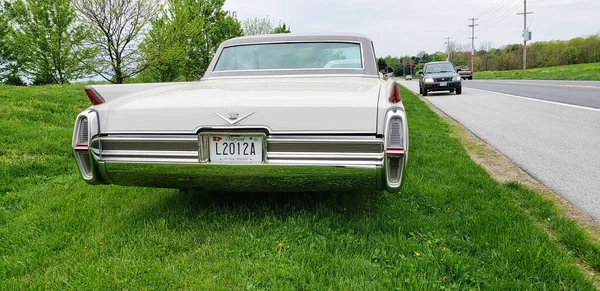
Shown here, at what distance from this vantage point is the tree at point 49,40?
67.6ft

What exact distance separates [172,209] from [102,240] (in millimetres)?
642

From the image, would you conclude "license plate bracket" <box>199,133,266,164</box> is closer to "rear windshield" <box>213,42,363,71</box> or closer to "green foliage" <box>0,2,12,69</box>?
"rear windshield" <box>213,42,363,71</box>

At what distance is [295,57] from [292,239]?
191 centimetres

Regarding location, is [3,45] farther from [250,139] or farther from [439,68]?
[250,139]

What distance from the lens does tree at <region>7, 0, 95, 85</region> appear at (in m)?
20.6

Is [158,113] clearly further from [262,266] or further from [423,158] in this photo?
[423,158]

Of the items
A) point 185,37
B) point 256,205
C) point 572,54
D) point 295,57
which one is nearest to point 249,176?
point 256,205

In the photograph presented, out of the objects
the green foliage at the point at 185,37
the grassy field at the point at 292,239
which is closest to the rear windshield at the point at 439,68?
the green foliage at the point at 185,37

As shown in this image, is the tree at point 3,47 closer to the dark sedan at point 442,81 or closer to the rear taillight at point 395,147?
the dark sedan at point 442,81

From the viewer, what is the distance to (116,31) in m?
19.7

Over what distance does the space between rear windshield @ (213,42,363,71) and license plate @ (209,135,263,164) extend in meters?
1.47

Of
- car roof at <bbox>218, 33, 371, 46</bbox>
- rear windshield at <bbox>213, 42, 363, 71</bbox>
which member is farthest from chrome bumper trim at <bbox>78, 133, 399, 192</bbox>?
car roof at <bbox>218, 33, 371, 46</bbox>

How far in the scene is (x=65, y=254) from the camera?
8.27 feet

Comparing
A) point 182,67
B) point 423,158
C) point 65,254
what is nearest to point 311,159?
point 65,254
